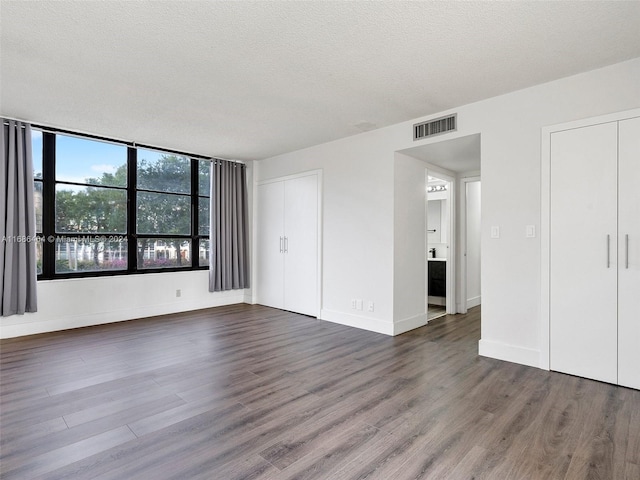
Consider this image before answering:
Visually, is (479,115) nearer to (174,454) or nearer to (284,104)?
(284,104)

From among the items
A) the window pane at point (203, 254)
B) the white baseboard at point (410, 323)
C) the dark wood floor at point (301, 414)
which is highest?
the window pane at point (203, 254)

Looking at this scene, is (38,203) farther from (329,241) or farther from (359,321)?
(359,321)

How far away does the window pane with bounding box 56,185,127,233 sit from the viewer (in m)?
4.64

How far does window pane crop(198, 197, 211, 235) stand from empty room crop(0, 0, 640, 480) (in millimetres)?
263

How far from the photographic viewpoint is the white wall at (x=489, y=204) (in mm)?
3115

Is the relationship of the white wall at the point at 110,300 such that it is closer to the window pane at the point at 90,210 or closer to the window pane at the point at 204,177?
the window pane at the point at 90,210

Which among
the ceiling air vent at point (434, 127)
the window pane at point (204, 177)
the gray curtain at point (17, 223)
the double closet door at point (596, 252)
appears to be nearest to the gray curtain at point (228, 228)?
the window pane at point (204, 177)

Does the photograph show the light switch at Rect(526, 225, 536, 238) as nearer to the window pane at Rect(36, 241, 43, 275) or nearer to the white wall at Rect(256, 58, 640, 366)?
the white wall at Rect(256, 58, 640, 366)

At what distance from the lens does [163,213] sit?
18.3ft

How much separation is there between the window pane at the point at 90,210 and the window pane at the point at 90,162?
0.13m

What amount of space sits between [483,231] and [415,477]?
8.31 ft

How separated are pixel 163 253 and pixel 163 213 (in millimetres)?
634

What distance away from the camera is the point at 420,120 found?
4.08 metres

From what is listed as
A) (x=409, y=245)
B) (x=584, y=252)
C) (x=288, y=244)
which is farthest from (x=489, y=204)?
(x=288, y=244)
